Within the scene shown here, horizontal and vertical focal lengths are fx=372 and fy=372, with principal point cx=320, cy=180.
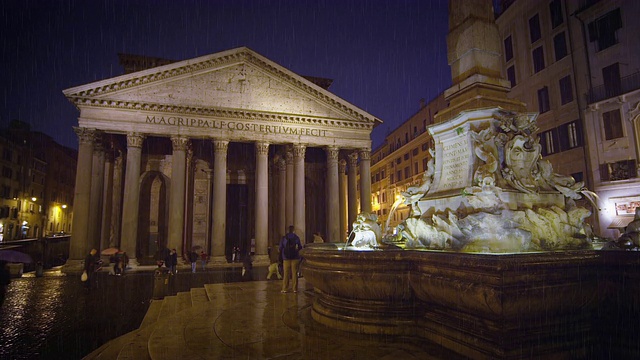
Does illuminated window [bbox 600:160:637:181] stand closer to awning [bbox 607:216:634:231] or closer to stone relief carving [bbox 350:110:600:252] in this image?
awning [bbox 607:216:634:231]

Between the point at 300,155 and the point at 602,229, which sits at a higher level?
the point at 300,155

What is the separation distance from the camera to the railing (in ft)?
56.0

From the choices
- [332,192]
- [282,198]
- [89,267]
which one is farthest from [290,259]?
[282,198]

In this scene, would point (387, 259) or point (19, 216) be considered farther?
point (19, 216)

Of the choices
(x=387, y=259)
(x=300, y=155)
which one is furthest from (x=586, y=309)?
(x=300, y=155)

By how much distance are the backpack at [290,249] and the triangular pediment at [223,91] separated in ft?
52.6

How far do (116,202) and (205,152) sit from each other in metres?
6.73

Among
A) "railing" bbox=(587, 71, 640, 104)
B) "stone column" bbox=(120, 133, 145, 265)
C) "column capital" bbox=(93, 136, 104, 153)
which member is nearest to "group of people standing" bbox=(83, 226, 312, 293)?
"stone column" bbox=(120, 133, 145, 265)

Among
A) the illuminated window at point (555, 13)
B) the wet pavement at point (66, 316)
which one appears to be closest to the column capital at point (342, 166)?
the illuminated window at point (555, 13)

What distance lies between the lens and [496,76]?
5.35m

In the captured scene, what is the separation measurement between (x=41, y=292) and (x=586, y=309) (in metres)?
14.5

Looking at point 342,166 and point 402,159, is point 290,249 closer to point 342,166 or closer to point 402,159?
point 342,166

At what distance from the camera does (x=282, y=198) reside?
26.7m

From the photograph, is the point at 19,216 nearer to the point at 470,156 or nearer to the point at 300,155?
the point at 300,155
